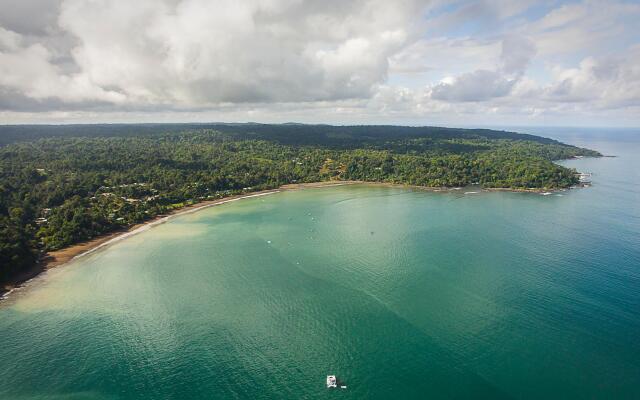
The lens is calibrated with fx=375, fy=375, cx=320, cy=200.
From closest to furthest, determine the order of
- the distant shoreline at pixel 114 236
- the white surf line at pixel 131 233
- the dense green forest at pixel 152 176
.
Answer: the white surf line at pixel 131 233, the distant shoreline at pixel 114 236, the dense green forest at pixel 152 176

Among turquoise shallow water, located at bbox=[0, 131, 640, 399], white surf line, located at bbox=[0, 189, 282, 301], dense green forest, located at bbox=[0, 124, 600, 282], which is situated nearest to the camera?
turquoise shallow water, located at bbox=[0, 131, 640, 399]

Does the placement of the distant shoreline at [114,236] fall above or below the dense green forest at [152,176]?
below

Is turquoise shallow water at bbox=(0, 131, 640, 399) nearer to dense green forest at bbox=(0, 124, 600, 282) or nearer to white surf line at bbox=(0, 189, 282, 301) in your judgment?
white surf line at bbox=(0, 189, 282, 301)

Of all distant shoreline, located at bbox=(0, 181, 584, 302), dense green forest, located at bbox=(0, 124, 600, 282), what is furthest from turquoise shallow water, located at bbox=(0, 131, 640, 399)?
dense green forest, located at bbox=(0, 124, 600, 282)

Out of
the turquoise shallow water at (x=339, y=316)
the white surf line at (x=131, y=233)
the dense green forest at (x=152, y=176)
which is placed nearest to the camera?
the turquoise shallow water at (x=339, y=316)

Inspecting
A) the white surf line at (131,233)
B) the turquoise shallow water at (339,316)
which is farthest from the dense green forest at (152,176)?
the turquoise shallow water at (339,316)

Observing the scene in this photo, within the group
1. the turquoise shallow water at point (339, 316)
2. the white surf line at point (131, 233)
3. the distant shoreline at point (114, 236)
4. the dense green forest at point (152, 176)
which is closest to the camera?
the turquoise shallow water at point (339, 316)

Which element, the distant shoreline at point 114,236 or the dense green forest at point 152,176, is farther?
the dense green forest at point 152,176

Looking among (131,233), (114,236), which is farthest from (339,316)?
(114,236)

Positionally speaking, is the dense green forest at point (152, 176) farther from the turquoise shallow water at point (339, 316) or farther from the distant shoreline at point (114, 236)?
the turquoise shallow water at point (339, 316)
